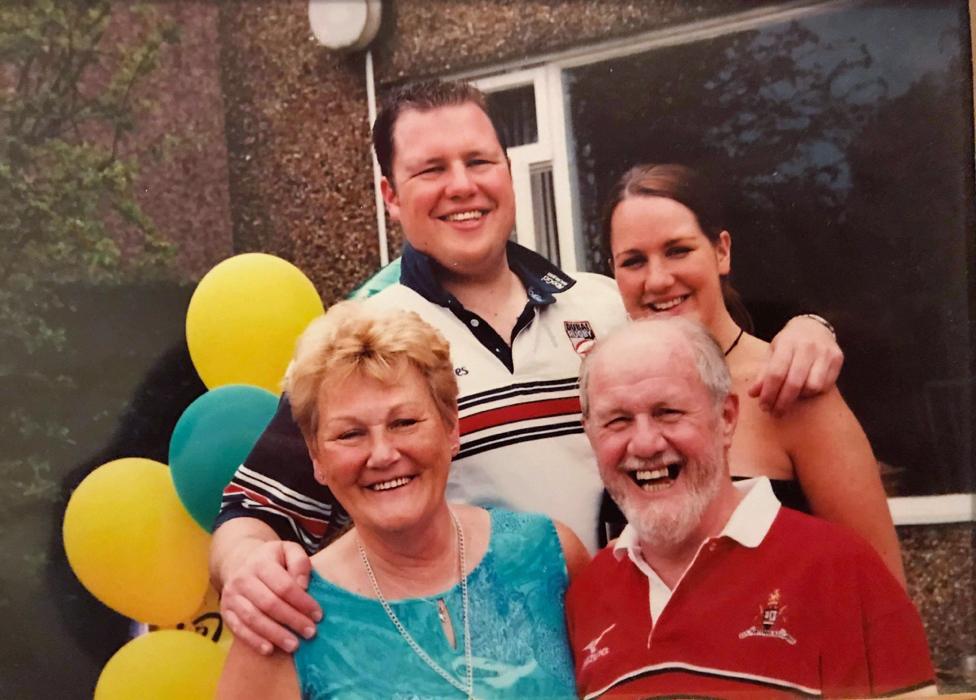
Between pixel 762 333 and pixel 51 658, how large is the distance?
1.78 metres

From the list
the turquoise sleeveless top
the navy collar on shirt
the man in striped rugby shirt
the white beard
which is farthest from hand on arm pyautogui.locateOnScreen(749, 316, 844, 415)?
the turquoise sleeveless top

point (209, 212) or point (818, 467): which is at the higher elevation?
point (209, 212)

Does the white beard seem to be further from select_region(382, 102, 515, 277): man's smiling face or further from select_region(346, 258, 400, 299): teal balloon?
select_region(346, 258, 400, 299): teal balloon

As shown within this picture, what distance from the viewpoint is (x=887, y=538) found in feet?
6.62

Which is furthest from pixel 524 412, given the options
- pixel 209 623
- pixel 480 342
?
pixel 209 623

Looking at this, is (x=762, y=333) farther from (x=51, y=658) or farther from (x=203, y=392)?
(x=51, y=658)

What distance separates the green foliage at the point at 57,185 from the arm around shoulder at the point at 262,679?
81 cm

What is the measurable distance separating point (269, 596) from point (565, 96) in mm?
1254

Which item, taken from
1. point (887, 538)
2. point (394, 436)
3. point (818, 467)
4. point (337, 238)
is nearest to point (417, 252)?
point (337, 238)

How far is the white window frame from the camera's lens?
84.4 inches

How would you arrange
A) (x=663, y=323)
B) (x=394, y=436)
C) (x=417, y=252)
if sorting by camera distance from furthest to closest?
1. (x=417, y=252)
2. (x=663, y=323)
3. (x=394, y=436)

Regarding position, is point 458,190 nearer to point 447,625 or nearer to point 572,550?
point 572,550

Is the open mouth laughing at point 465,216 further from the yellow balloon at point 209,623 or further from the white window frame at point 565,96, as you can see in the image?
the yellow balloon at point 209,623

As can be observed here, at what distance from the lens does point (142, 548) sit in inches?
82.7
